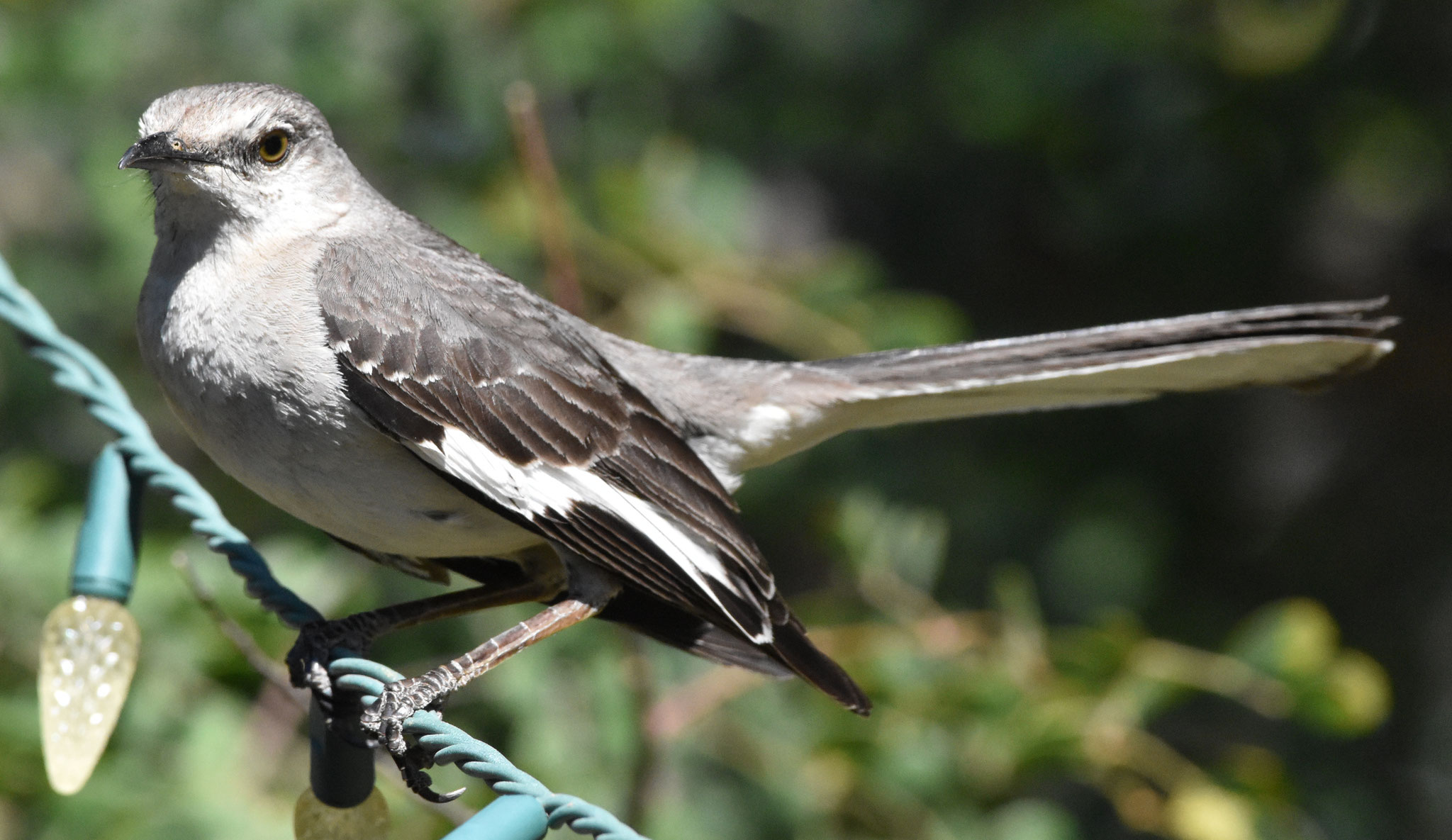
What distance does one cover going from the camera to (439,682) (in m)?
2.12

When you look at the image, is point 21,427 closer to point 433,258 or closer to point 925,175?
point 433,258

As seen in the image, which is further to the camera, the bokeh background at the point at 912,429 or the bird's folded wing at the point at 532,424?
the bokeh background at the point at 912,429

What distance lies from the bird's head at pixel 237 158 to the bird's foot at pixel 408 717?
0.85 m

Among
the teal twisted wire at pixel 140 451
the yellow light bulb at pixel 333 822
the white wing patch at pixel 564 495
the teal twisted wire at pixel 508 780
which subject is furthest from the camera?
the white wing patch at pixel 564 495

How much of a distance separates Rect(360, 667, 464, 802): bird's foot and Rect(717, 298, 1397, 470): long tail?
2.72ft

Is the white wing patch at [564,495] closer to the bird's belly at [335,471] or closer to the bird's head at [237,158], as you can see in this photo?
the bird's belly at [335,471]

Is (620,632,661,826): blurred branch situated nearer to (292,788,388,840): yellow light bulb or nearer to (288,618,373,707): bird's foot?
(288,618,373,707): bird's foot

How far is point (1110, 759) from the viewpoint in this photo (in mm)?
2795

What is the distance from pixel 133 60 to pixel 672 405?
2002mm

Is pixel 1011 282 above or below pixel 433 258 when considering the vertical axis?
above

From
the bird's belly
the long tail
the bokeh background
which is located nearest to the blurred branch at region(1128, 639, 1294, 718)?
the bokeh background

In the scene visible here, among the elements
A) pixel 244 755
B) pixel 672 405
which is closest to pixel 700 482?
pixel 672 405

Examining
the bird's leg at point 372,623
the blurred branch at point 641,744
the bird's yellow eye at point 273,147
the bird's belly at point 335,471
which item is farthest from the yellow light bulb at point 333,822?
the bird's yellow eye at point 273,147

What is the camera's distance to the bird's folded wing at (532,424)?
2.13m
